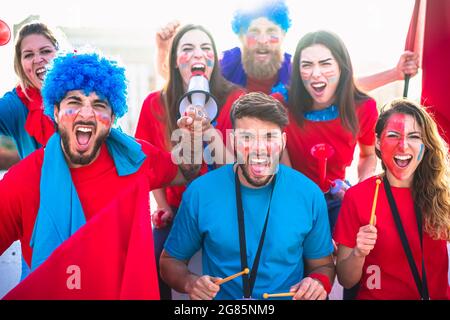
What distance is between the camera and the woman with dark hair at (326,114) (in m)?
3.05

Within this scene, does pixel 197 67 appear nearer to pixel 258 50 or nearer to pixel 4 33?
pixel 258 50

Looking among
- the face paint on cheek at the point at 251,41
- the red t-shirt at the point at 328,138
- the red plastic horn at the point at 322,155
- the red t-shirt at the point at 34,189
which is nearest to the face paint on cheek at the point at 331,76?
the red t-shirt at the point at 328,138

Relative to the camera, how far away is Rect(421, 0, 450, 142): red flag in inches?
121

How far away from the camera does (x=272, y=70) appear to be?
11.0 ft

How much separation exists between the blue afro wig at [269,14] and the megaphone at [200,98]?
584mm

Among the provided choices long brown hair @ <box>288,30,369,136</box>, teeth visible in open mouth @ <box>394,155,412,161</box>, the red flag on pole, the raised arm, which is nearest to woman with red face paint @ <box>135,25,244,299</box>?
long brown hair @ <box>288,30,369,136</box>

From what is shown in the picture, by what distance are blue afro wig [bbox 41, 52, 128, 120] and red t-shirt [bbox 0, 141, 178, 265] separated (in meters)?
0.26

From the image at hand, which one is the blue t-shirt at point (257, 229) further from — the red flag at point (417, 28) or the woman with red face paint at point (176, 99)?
the red flag at point (417, 28)

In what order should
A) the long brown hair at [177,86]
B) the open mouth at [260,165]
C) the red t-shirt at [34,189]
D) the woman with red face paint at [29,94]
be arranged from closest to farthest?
1. the red t-shirt at [34,189]
2. the open mouth at [260,165]
3. the woman with red face paint at [29,94]
4. the long brown hair at [177,86]

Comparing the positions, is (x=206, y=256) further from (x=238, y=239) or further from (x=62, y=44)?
(x=62, y=44)

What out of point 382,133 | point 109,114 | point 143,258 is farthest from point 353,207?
point 109,114

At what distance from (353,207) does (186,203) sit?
86cm

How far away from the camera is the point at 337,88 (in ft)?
10.3
